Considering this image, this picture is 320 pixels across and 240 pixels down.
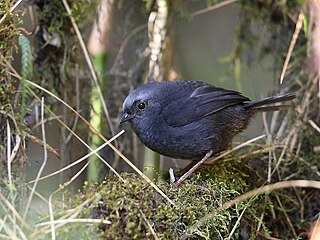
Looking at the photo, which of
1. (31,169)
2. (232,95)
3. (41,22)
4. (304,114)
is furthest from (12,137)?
(304,114)

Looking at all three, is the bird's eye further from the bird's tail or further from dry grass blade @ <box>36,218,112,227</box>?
dry grass blade @ <box>36,218,112,227</box>

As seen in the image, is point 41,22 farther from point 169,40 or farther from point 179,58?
point 179,58

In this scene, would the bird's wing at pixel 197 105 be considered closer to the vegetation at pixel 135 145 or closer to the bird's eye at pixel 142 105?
the bird's eye at pixel 142 105

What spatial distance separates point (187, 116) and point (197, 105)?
0.11 metres

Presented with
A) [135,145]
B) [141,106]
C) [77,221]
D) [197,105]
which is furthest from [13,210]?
[135,145]

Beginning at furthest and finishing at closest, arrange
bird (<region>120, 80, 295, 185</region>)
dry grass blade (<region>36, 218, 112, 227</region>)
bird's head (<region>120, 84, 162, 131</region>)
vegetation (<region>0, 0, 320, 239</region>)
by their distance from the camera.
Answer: bird's head (<region>120, 84, 162, 131</region>), bird (<region>120, 80, 295, 185</region>), vegetation (<region>0, 0, 320, 239</region>), dry grass blade (<region>36, 218, 112, 227</region>)

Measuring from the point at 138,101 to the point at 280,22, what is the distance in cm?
167

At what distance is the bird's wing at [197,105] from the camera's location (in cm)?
351

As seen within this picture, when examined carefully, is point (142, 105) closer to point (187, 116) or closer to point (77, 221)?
point (187, 116)

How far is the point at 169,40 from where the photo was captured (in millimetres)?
4504

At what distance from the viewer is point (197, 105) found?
3549 millimetres

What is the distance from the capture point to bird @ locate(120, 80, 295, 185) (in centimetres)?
349

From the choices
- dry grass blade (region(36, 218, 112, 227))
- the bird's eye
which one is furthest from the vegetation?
the bird's eye

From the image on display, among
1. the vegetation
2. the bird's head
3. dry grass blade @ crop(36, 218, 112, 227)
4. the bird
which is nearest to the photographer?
dry grass blade @ crop(36, 218, 112, 227)
